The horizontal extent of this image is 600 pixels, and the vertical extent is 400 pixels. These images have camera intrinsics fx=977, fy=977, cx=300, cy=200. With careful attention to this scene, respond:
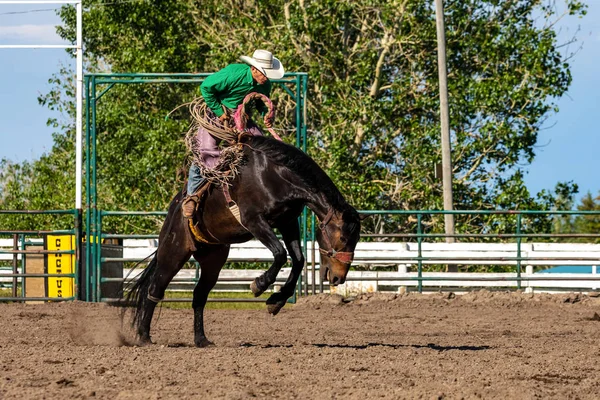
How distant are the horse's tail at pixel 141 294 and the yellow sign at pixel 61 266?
18.4 ft

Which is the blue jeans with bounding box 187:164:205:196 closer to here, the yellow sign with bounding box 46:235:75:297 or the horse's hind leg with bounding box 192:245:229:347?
the horse's hind leg with bounding box 192:245:229:347

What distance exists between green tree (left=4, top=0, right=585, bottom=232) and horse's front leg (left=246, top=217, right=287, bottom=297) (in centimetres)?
1313

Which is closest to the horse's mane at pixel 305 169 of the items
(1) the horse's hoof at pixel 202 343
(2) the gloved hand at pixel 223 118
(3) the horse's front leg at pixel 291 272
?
(3) the horse's front leg at pixel 291 272

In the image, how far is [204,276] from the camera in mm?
8672

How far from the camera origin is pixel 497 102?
69.1ft

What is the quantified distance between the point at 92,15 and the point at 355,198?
8.72m

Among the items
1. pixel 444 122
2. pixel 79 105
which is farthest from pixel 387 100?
pixel 79 105

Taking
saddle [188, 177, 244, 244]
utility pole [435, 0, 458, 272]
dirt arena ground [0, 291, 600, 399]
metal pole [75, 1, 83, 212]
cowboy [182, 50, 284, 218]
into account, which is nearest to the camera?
dirt arena ground [0, 291, 600, 399]

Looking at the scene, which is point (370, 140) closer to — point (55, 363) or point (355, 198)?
point (355, 198)

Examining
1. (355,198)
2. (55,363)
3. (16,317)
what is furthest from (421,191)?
(55,363)

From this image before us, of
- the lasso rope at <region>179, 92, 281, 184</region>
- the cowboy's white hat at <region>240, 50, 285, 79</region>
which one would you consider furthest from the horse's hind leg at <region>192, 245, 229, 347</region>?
the cowboy's white hat at <region>240, 50, 285, 79</region>

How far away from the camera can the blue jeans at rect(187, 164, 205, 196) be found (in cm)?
816

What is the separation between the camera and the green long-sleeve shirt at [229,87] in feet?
26.8

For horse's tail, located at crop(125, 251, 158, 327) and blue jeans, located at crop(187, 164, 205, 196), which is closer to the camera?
blue jeans, located at crop(187, 164, 205, 196)
